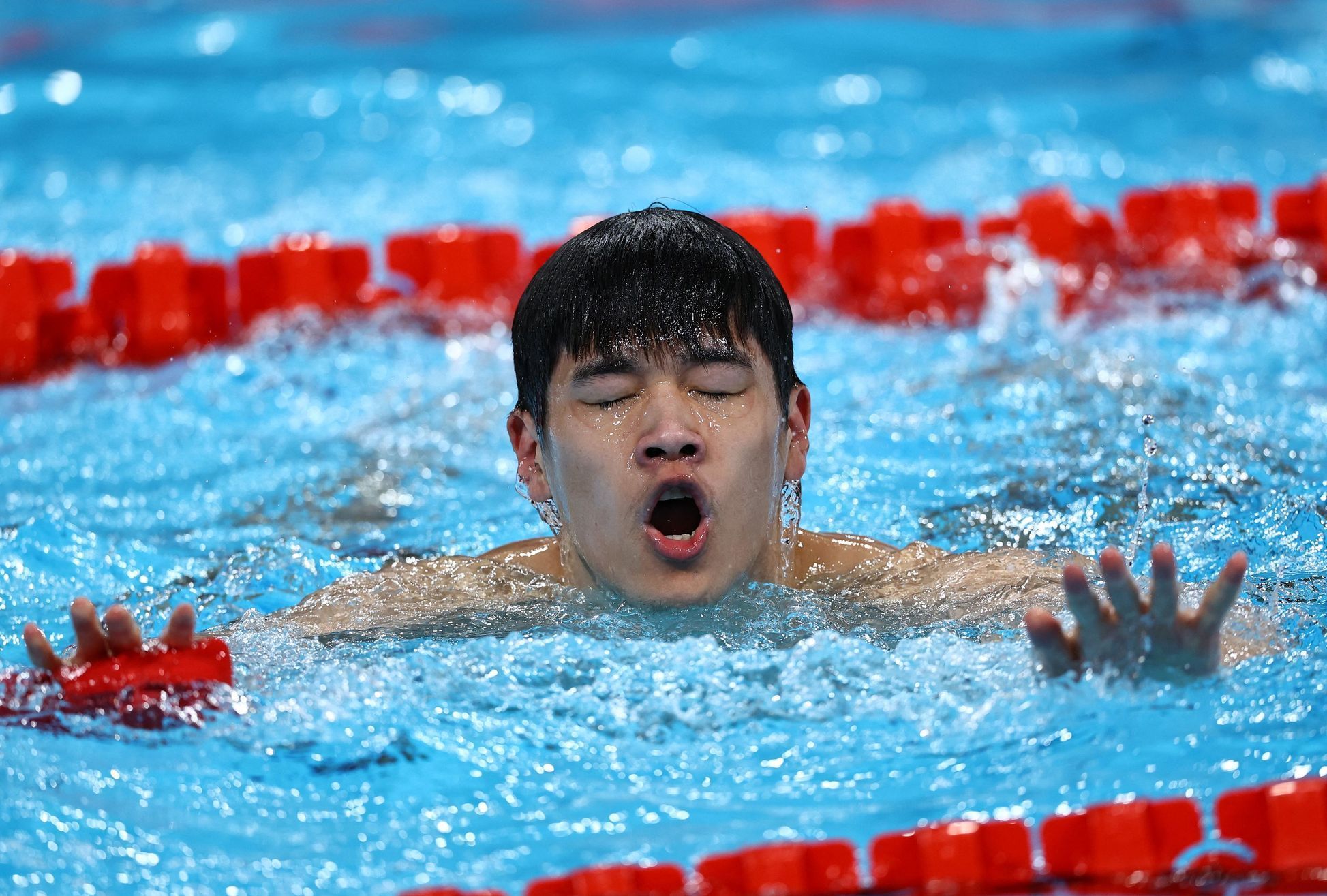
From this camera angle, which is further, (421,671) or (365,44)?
(365,44)

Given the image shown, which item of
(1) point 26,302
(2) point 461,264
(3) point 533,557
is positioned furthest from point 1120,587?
(1) point 26,302

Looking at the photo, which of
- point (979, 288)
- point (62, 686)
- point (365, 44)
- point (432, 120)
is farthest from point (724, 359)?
point (365, 44)

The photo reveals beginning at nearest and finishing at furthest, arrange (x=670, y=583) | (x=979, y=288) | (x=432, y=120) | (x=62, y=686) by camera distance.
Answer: (x=62, y=686)
(x=670, y=583)
(x=979, y=288)
(x=432, y=120)

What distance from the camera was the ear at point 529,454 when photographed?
2.28 meters

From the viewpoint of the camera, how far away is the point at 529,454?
90.4 inches

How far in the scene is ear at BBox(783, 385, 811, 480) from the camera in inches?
90.3

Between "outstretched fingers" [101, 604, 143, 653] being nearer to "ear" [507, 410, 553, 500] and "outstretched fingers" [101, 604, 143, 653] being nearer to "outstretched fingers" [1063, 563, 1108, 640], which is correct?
"ear" [507, 410, 553, 500]

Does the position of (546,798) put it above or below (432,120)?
below

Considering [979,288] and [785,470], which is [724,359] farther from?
[979,288]

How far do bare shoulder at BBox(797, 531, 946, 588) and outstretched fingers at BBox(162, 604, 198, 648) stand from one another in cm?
95

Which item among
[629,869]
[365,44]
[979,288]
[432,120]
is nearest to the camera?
[629,869]

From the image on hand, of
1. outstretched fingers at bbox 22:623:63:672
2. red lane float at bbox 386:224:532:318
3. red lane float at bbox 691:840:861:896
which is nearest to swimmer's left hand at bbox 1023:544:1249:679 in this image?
red lane float at bbox 691:840:861:896

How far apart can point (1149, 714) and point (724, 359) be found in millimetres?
726

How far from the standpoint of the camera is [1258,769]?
1.98 meters
